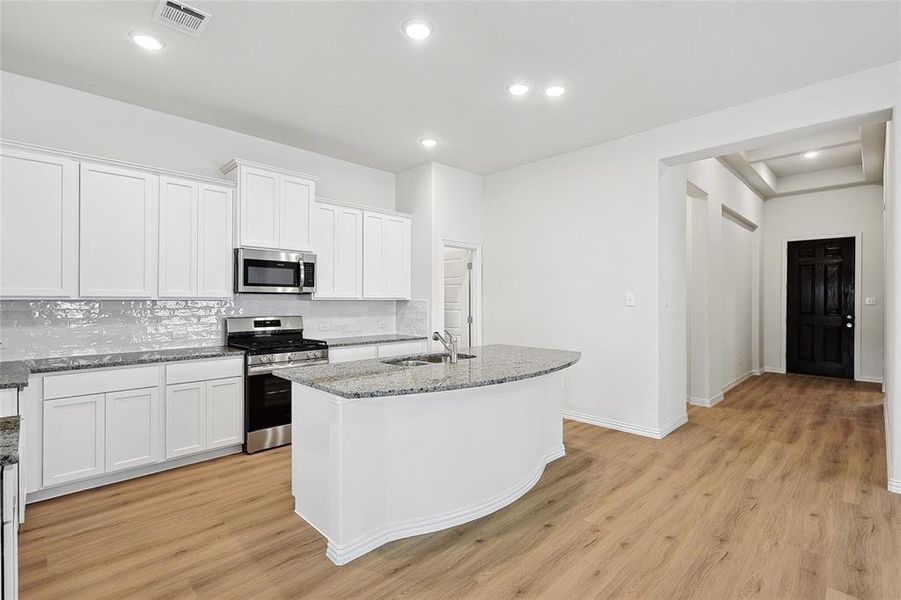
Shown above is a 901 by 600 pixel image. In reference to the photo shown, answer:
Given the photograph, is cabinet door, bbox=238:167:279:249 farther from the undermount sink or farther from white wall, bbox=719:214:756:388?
white wall, bbox=719:214:756:388

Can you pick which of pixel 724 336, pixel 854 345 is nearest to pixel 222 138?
pixel 724 336

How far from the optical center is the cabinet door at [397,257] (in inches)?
207

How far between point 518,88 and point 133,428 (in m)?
3.67

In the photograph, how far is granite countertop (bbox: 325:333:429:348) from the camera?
14.9 ft

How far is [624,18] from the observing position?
2.57m

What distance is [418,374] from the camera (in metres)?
2.51

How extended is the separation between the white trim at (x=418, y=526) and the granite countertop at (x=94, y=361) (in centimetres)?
157

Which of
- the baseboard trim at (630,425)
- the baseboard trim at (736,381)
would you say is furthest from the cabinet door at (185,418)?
the baseboard trim at (736,381)

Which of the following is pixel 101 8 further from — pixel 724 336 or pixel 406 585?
pixel 724 336

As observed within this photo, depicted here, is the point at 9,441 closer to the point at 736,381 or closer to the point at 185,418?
the point at 185,418

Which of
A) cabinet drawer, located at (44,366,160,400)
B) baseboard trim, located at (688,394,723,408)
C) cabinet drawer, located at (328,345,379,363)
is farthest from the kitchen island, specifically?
baseboard trim, located at (688,394,723,408)

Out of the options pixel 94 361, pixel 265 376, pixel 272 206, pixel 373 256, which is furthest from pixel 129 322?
pixel 373 256

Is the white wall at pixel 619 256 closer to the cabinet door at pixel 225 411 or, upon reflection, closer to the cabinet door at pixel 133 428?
the cabinet door at pixel 225 411

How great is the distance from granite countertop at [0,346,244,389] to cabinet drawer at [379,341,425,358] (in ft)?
4.85
